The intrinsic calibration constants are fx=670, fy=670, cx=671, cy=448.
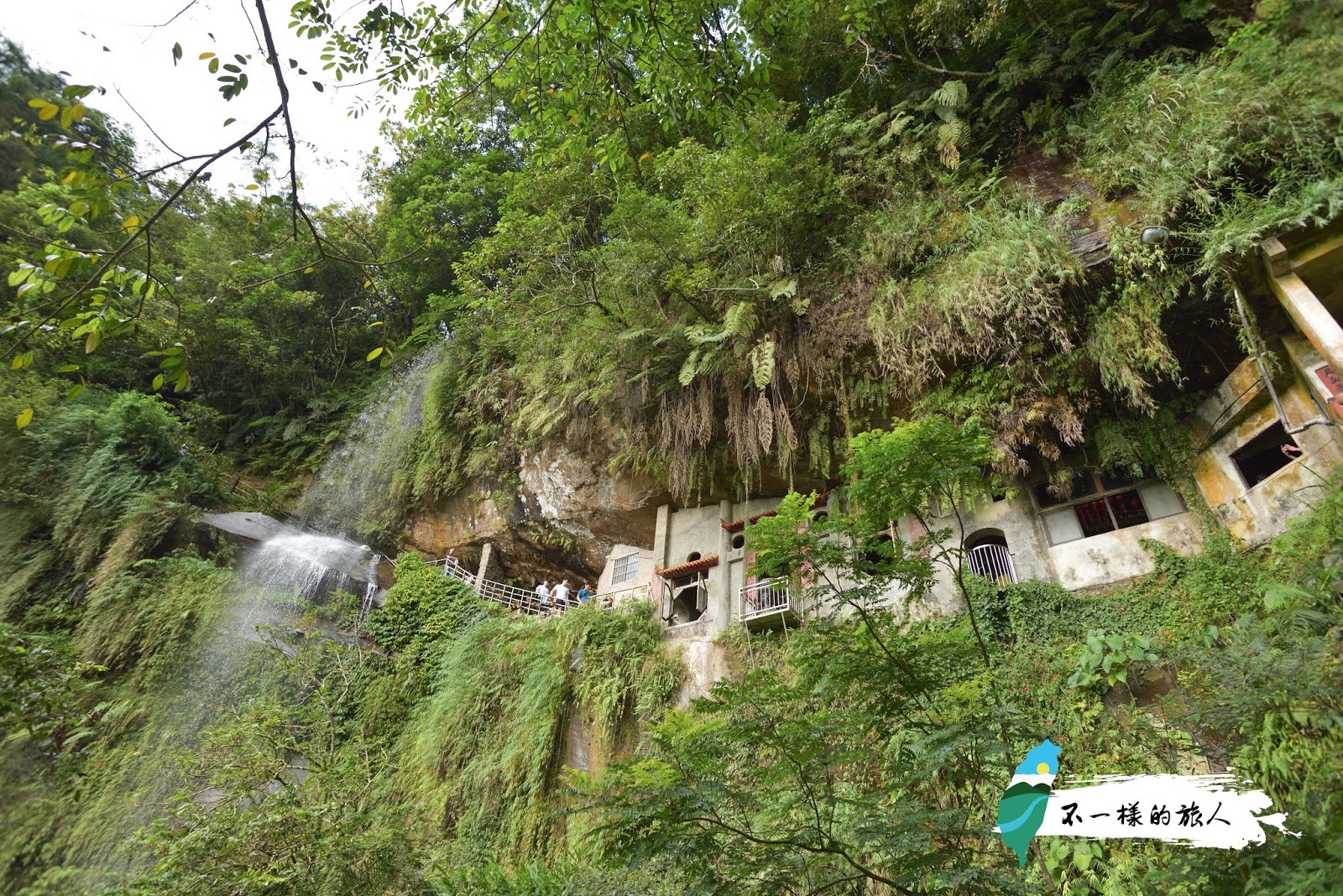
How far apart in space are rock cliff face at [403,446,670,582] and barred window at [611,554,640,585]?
0.35 m

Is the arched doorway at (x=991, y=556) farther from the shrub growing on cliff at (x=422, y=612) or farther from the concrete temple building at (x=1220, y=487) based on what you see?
the shrub growing on cliff at (x=422, y=612)

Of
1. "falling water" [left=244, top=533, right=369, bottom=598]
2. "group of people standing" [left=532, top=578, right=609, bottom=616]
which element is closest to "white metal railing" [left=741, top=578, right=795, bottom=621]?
"group of people standing" [left=532, top=578, right=609, bottom=616]

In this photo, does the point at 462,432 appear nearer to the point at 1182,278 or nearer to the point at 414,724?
the point at 414,724

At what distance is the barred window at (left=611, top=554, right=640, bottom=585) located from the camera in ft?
46.2

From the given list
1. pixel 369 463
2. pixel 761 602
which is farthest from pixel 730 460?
pixel 369 463

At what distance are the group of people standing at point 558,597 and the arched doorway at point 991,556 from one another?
24.2 ft

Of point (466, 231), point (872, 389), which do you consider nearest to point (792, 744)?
point (872, 389)

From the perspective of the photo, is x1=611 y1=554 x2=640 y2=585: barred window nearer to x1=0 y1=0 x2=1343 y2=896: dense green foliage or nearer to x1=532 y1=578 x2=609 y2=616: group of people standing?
x1=532 y1=578 x2=609 y2=616: group of people standing

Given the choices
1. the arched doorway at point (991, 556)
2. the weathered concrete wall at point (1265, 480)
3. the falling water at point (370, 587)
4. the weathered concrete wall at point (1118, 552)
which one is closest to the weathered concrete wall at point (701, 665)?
the arched doorway at point (991, 556)

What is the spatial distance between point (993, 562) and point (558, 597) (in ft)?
27.6

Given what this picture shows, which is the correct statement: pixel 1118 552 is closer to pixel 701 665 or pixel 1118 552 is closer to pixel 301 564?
pixel 701 665

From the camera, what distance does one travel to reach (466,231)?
730 inches

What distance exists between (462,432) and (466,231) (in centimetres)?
623

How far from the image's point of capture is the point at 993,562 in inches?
416
